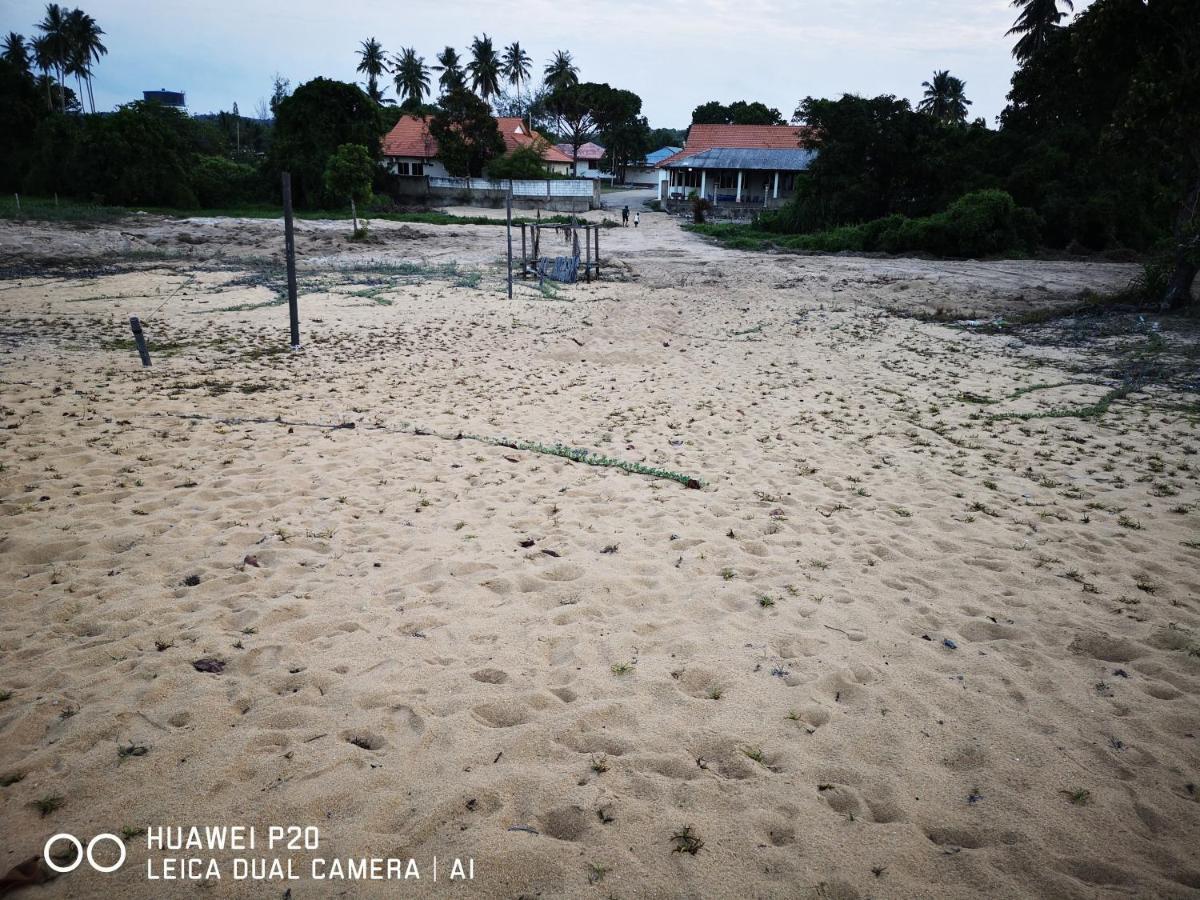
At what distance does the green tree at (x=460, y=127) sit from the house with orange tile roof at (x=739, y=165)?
43.6 feet

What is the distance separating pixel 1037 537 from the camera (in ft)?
15.2

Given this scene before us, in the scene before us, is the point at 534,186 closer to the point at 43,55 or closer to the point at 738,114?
the point at 738,114

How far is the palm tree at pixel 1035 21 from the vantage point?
36662 millimetres

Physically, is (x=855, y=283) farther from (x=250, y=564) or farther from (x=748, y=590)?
(x=250, y=564)

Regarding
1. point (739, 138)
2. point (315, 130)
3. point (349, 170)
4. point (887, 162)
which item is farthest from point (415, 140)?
point (887, 162)

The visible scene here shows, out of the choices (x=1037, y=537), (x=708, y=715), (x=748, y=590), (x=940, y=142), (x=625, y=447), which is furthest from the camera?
(x=940, y=142)

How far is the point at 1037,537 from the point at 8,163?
54.2 metres

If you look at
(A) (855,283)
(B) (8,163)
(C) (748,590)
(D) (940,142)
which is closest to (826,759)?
(C) (748,590)

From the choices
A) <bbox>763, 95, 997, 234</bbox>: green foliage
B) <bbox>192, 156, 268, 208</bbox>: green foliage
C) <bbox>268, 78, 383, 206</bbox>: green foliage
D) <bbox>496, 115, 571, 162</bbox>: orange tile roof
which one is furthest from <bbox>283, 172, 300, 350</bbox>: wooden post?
<bbox>496, 115, 571, 162</bbox>: orange tile roof

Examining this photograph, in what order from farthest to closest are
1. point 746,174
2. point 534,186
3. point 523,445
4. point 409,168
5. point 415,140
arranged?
point 409,168, point 415,140, point 746,174, point 534,186, point 523,445

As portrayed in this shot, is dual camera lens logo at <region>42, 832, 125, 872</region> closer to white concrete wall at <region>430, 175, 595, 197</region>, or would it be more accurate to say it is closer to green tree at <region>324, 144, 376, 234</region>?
green tree at <region>324, 144, 376, 234</region>

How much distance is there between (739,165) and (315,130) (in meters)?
27.5

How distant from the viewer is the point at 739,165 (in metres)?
45.2

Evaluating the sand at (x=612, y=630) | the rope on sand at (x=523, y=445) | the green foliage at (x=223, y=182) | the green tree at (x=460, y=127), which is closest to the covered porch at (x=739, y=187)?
the green tree at (x=460, y=127)
